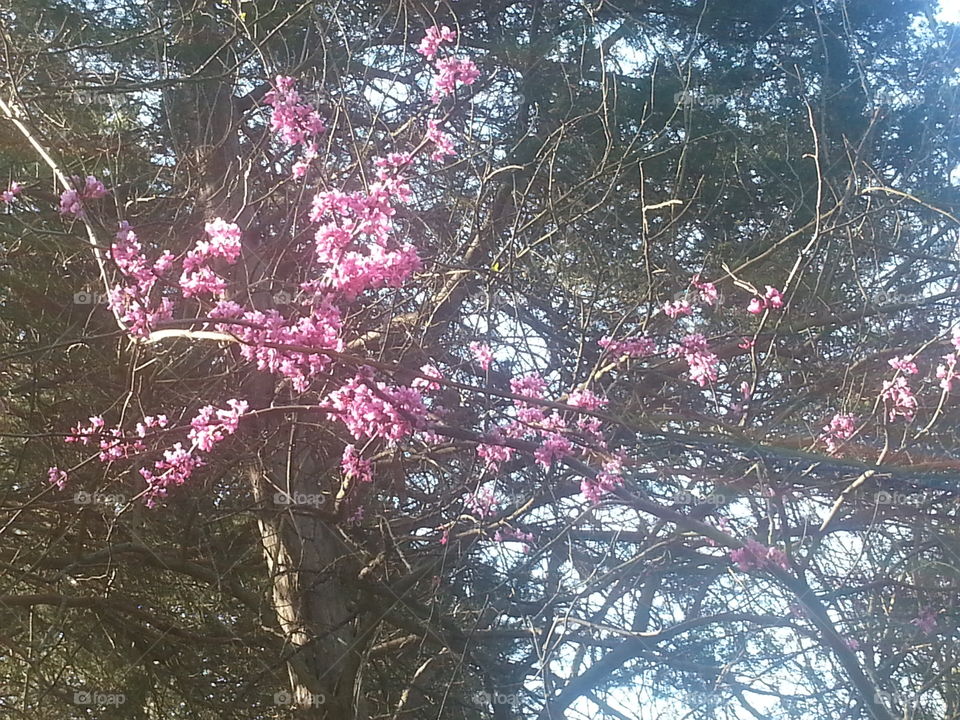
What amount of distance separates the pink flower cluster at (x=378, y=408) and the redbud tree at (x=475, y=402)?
0.51 meters

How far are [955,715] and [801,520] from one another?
3.24 feet

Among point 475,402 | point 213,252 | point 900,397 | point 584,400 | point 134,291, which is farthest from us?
point 475,402

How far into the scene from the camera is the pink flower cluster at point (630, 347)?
150 inches

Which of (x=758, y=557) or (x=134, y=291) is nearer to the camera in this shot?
(x=134, y=291)

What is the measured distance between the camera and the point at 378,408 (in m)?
2.84

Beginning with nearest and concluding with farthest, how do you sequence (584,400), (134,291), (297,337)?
(134,291), (297,337), (584,400)

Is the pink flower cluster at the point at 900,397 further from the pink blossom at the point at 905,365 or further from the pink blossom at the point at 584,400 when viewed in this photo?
the pink blossom at the point at 584,400

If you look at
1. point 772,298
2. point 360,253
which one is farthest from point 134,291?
point 772,298

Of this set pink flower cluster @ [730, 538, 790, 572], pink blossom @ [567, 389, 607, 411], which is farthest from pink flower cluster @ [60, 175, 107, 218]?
pink flower cluster @ [730, 538, 790, 572]

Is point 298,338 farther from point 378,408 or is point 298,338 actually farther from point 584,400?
point 584,400

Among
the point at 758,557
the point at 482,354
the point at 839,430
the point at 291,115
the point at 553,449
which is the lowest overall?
the point at 758,557

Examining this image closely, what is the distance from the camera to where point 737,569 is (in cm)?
399

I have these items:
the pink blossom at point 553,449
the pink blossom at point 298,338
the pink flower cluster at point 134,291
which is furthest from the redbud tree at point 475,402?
the pink blossom at point 298,338

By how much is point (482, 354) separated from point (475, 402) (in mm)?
207
